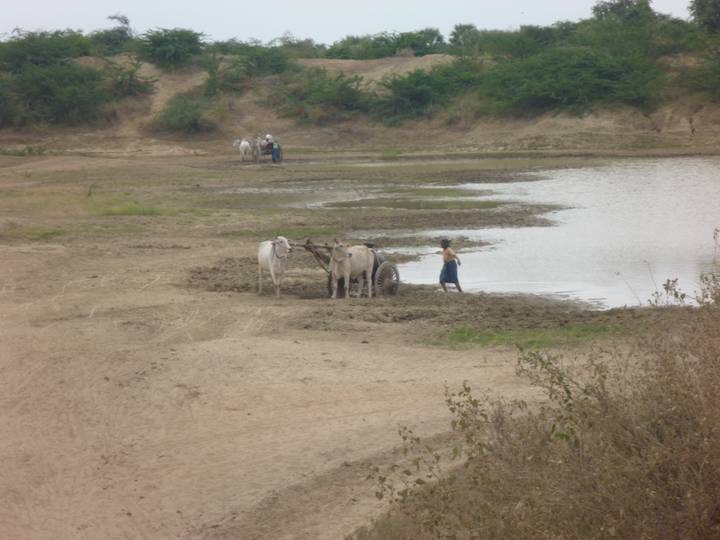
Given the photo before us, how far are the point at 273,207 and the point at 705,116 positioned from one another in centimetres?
2363

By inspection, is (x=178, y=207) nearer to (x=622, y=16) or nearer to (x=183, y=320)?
(x=183, y=320)

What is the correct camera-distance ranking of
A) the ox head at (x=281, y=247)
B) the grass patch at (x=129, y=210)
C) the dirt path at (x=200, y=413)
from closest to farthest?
the dirt path at (x=200, y=413)
the ox head at (x=281, y=247)
the grass patch at (x=129, y=210)

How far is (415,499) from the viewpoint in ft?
24.1

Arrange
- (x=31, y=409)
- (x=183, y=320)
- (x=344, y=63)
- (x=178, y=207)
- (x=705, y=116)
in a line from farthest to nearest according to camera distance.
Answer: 1. (x=344, y=63)
2. (x=705, y=116)
3. (x=178, y=207)
4. (x=183, y=320)
5. (x=31, y=409)

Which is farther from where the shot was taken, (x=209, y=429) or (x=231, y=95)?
(x=231, y=95)

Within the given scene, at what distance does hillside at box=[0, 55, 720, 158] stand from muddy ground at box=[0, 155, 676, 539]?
999 inches

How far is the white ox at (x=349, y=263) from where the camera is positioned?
627 inches

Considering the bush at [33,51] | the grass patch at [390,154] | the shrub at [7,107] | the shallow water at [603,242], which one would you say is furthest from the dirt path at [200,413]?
the bush at [33,51]

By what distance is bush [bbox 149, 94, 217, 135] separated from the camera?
5319 centimetres

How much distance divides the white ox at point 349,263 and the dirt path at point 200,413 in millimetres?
937

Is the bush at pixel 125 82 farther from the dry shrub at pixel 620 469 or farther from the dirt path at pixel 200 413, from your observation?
the dry shrub at pixel 620 469

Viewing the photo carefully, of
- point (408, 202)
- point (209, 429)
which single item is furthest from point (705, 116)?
point (209, 429)

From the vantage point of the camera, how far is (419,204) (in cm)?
2914

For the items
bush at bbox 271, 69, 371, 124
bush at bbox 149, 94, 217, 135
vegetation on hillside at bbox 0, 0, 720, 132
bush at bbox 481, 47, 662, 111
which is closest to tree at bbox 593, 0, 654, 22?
vegetation on hillside at bbox 0, 0, 720, 132
